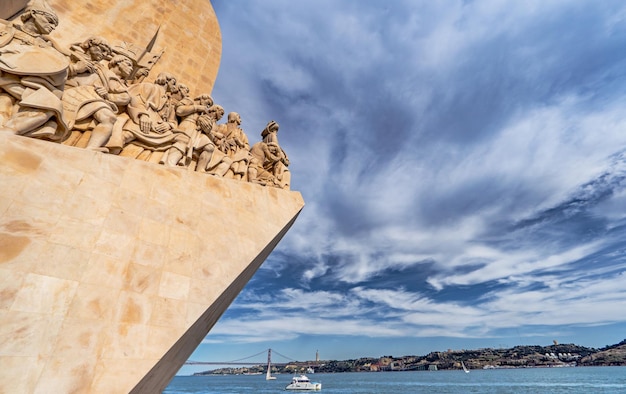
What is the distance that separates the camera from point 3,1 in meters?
5.34

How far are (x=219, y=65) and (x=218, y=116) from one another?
10.7 feet

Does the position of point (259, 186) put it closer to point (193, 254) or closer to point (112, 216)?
point (193, 254)

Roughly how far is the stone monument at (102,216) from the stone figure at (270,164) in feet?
1.51

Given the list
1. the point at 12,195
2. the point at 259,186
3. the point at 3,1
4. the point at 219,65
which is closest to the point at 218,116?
the point at 259,186

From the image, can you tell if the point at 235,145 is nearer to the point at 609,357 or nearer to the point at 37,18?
the point at 37,18

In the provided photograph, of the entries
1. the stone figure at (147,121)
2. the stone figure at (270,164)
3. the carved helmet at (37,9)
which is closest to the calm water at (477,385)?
the stone figure at (270,164)

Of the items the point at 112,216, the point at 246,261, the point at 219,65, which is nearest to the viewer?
the point at 112,216

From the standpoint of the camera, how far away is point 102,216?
3.91 m

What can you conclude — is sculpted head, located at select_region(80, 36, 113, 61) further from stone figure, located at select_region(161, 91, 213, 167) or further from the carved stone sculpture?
stone figure, located at select_region(161, 91, 213, 167)

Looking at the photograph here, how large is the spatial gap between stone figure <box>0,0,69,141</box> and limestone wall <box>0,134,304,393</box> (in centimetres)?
48

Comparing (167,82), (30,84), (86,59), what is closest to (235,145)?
(167,82)

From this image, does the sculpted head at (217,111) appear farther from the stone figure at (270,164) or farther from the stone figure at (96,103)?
the stone figure at (96,103)

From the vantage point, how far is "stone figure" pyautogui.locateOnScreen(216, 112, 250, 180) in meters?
6.98

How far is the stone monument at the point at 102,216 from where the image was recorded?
→ 10.1 feet
